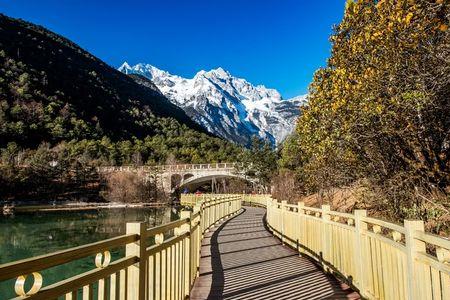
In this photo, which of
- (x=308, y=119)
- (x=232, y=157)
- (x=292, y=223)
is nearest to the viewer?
(x=292, y=223)

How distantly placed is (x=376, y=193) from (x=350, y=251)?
4973 mm

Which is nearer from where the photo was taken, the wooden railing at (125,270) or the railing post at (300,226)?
the wooden railing at (125,270)

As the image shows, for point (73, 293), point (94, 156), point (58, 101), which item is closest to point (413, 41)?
point (73, 293)

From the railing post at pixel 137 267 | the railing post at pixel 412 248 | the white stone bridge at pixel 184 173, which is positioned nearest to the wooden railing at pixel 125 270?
the railing post at pixel 137 267

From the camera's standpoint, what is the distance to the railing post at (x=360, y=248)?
15.7ft

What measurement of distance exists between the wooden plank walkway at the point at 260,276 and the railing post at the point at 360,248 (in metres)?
0.34

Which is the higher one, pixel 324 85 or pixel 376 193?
pixel 324 85

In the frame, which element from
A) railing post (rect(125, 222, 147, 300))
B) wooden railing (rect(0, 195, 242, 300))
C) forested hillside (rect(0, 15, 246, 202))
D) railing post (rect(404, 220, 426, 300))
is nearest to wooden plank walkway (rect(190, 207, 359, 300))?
wooden railing (rect(0, 195, 242, 300))

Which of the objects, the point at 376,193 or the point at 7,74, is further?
the point at 7,74

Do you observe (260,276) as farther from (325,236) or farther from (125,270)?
(125,270)

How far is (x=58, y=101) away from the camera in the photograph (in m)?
90.4

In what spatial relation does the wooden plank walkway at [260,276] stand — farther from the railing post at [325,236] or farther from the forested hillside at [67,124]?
the forested hillside at [67,124]

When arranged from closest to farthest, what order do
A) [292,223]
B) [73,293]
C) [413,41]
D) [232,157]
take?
[73,293] < [413,41] < [292,223] < [232,157]

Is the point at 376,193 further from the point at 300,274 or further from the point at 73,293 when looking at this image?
the point at 73,293
